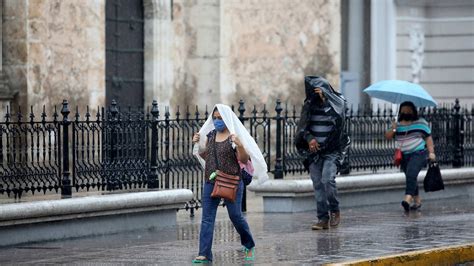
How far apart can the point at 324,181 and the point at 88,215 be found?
111 inches

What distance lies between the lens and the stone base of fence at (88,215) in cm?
1653

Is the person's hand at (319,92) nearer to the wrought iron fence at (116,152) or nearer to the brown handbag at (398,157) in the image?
the wrought iron fence at (116,152)

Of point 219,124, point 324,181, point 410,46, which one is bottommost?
point 324,181

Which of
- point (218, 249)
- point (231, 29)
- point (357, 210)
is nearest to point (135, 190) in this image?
point (218, 249)

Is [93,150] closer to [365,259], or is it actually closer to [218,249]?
[218,249]

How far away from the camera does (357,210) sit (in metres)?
21.3

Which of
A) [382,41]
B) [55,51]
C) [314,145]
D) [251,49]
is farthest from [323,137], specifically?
[382,41]

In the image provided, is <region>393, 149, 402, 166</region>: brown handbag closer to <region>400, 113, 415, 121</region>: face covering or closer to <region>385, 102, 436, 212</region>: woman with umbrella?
<region>385, 102, 436, 212</region>: woman with umbrella

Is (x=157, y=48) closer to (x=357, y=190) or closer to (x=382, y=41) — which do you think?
(x=357, y=190)

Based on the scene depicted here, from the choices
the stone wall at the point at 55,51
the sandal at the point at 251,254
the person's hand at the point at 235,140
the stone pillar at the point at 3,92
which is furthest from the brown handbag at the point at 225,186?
the stone wall at the point at 55,51

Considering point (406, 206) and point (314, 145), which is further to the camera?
point (406, 206)

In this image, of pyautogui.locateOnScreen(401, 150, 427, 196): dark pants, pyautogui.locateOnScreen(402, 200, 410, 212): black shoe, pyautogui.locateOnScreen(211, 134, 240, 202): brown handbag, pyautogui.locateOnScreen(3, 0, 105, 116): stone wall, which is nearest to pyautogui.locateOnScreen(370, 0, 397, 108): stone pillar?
pyautogui.locateOnScreen(3, 0, 105, 116): stone wall

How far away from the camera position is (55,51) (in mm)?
23656

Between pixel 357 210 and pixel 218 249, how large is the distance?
517 cm
